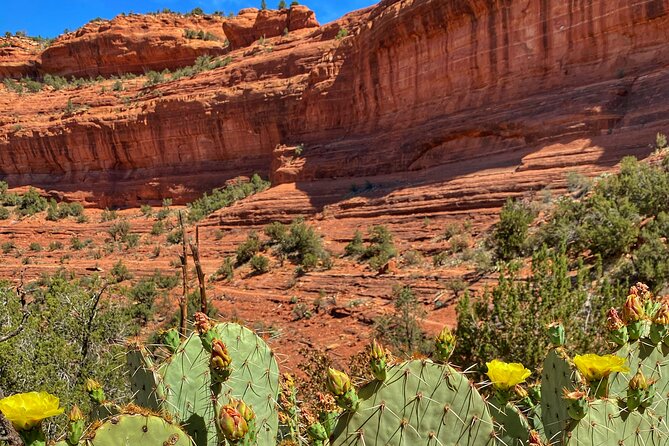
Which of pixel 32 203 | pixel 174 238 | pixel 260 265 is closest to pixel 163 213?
pixel 174 238

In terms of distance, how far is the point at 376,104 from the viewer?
1056 inches

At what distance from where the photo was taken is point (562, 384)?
8.09 feet

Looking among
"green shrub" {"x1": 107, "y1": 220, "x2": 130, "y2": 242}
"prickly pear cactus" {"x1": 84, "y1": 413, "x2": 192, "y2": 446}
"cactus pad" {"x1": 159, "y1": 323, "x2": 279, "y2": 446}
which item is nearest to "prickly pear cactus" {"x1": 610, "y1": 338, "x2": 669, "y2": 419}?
"cactus pad" {"x1": 159, "y1": 323, "x2": 279, "y2": 446}

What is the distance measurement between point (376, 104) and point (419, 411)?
25731 mm

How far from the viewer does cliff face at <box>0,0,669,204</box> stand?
17.9 m

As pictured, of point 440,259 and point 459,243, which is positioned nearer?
point 440,259

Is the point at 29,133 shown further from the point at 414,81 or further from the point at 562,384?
the point at 562,384

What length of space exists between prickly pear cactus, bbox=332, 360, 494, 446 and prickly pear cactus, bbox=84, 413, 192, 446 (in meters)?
0.61

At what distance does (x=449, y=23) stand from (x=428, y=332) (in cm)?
1762

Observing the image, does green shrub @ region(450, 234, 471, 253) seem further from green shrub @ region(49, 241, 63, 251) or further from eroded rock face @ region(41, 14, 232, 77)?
eroded rock face @ region(41, 14, 232, 77)

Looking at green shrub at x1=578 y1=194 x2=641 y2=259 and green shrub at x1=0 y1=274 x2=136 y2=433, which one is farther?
green shrub at x1=578 y1=194 x2=641 y2=259

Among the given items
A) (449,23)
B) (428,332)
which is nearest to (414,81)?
(449,23)

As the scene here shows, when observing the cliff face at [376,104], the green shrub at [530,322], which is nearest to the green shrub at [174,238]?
the cliff face at [376,104]

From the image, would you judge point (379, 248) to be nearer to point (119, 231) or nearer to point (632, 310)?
point (632, 310)
